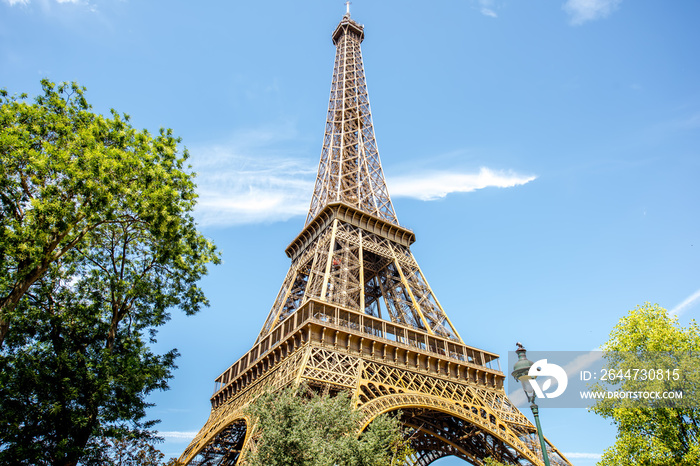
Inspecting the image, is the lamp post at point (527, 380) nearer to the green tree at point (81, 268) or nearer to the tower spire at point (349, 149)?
the green tree at point (81, 268)

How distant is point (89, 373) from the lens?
12836 millimetres

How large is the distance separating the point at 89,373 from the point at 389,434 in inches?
381

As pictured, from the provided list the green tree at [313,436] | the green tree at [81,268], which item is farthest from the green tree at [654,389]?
the green tree at [81,268]

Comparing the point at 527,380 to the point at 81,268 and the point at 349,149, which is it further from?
the point at 349,149

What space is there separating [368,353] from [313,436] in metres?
10.3

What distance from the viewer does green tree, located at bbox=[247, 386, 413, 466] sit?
12.8 m

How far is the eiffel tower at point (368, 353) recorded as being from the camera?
2173 cm

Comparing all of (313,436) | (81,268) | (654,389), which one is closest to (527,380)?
(313,436)

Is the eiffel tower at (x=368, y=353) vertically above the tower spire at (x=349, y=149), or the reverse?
the tower spire at (x=349, y=149)

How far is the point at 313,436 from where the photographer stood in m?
13.2

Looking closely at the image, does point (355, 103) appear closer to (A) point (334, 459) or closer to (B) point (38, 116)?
(B) point (38, 116)

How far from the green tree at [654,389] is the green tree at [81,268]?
17.5 meters

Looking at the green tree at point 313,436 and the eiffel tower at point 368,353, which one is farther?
the eiffel tower at point 368,353

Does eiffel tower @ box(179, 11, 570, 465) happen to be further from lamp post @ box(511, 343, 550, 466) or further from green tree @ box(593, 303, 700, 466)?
lamp post @ box(511, 343, 550, 466)
